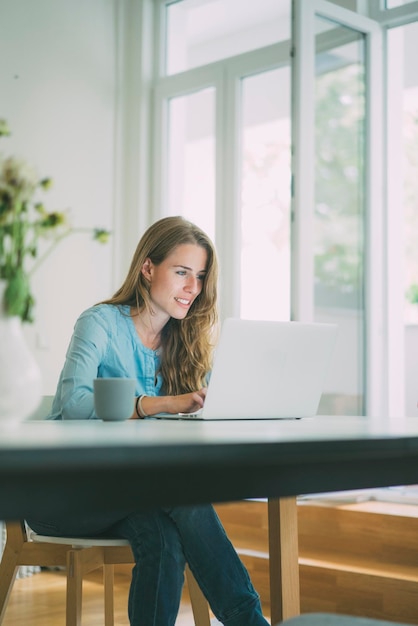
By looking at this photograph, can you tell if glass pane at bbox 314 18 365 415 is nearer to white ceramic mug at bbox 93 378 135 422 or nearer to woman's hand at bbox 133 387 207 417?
woman's hand at bbox 133 387 207 417

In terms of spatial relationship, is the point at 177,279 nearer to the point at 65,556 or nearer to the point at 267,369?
the point at 267,369

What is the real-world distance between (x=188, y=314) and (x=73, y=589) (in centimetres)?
79

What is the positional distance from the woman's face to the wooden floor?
1230 millimetres

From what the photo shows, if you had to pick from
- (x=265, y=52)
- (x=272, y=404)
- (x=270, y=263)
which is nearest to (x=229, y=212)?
(x=270, y=263)

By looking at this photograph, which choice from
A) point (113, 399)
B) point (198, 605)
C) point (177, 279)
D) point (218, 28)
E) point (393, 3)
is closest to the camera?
point (113, 399)

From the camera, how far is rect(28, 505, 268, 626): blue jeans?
1701 millimetres

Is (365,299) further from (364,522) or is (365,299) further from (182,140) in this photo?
(182,140)

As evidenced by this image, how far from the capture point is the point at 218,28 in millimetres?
4727

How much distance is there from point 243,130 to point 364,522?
2.18 m

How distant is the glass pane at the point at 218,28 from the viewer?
175 inches

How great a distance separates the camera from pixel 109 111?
4.70m

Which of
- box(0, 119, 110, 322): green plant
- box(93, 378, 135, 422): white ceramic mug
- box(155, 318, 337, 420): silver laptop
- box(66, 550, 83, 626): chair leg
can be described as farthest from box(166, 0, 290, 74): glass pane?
box(0, 119, 110, 322): green plant

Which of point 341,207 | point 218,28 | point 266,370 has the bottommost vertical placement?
point 266,370

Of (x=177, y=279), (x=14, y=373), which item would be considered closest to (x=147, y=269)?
(x=177, y=279)
